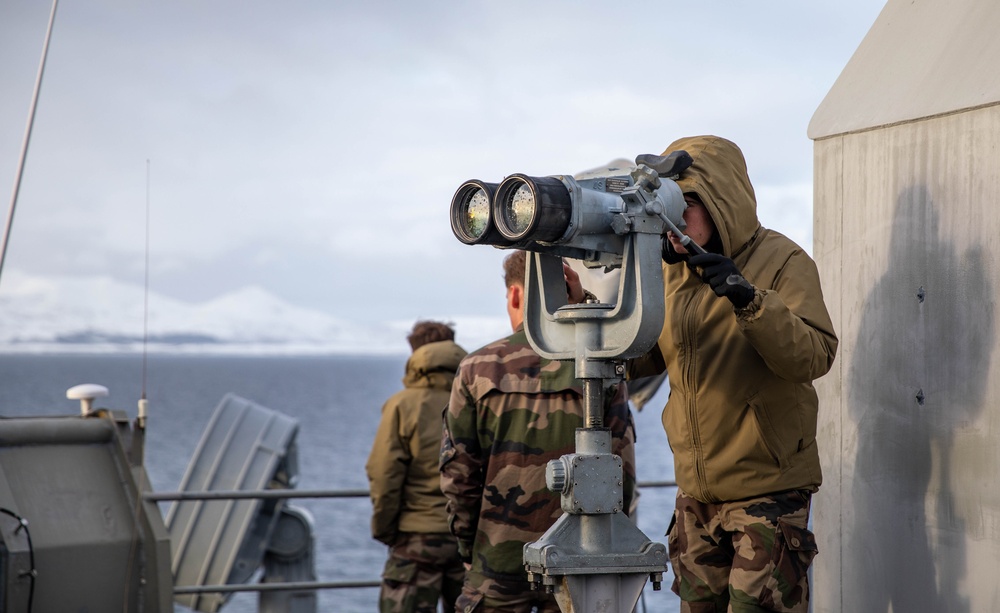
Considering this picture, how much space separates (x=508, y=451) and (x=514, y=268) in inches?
28.1

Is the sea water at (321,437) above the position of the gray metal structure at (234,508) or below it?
below

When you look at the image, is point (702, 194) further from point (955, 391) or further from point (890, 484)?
point (890, 484)

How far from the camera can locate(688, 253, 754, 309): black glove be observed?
3039 mm

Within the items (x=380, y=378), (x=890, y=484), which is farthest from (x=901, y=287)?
(x=380, y=378)

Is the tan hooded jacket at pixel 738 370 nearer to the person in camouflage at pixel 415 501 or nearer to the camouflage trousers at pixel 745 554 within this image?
the camouflage trousers at pixel 745 554

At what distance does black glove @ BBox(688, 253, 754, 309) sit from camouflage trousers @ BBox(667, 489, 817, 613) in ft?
2.19

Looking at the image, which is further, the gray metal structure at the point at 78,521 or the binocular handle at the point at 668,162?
the gray metal structure at the point at 78,521

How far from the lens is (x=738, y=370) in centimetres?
343

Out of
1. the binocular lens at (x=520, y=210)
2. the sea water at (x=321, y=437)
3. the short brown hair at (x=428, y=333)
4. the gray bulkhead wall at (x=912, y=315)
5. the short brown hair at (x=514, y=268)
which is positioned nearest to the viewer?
the binocular lens at (x=520, y=210)

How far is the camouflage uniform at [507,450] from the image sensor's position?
14.0ft

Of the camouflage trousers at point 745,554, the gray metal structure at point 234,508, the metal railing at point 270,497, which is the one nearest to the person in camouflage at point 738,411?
the camouflage trousers at point 745,554

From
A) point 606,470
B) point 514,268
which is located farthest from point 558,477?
point 514,268

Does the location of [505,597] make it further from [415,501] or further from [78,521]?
[78,521]

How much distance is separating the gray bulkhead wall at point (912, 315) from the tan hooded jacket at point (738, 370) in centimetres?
60
